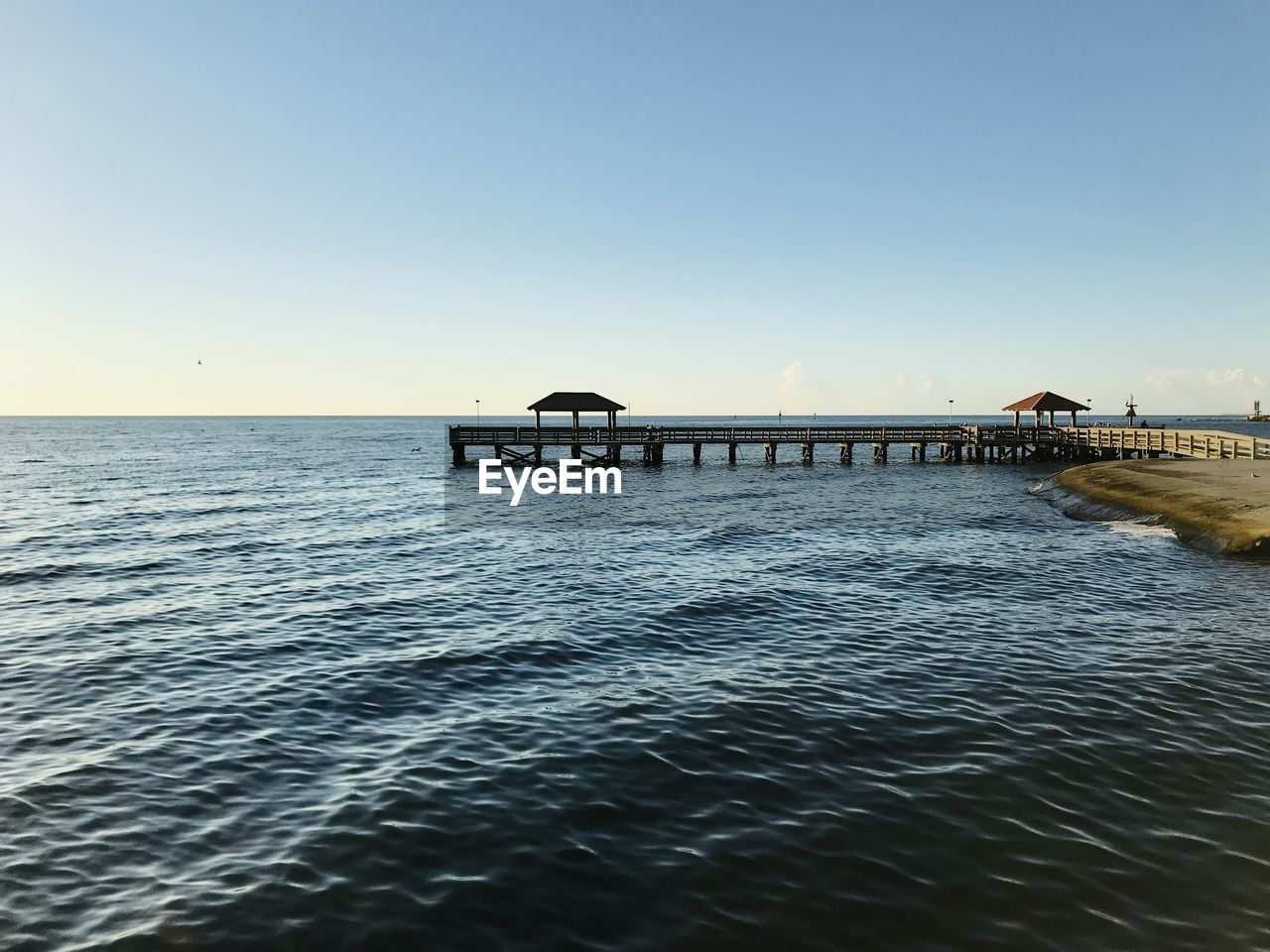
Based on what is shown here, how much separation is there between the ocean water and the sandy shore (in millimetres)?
1816

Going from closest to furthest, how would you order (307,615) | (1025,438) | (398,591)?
(307,615) < (398,591) < (1025,438)

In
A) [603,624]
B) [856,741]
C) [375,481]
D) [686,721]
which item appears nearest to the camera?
[856,741]

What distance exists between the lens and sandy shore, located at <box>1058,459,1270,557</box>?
829 inches

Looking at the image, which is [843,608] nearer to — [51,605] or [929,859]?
[929,859]

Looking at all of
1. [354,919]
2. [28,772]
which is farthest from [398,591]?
[354,919]

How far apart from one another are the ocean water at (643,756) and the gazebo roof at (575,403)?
36.7 m

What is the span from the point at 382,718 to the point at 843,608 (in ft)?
33.0

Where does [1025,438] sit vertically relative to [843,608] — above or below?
above

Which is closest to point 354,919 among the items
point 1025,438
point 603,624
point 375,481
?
point 603,624

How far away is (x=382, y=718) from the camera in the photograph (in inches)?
423

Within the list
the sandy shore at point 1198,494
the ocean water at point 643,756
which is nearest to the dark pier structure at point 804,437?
the sandy shore at point 1198,494

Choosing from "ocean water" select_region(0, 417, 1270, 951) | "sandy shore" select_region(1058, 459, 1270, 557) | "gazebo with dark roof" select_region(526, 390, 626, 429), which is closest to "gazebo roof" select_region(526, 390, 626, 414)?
"gazebo with dark roof" select_region(526, 390, 626, 429)

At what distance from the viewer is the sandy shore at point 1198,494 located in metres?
21.1

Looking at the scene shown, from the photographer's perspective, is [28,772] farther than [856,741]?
No
